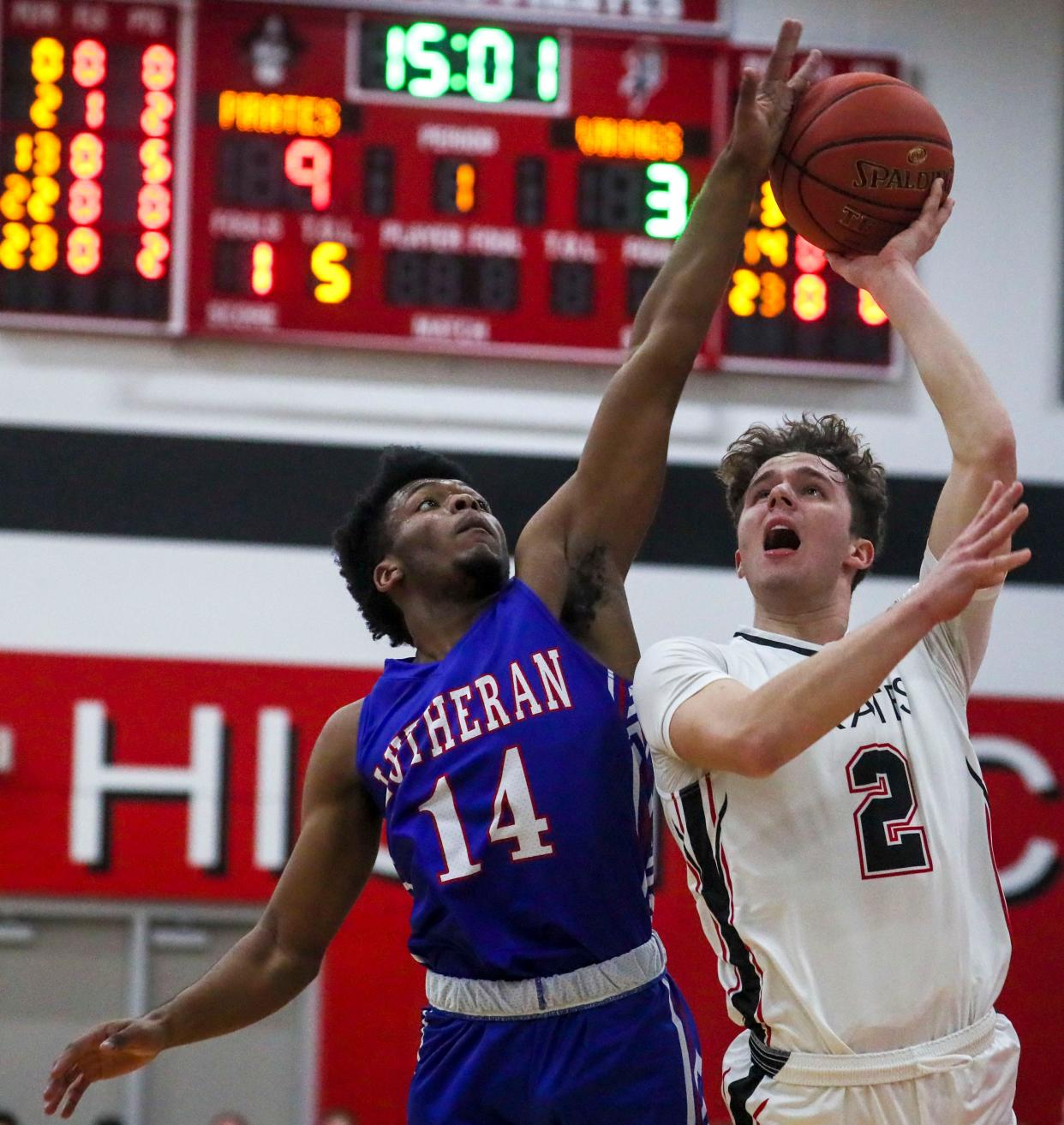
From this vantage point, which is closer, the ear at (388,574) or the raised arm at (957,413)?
the raised arm at (957,413)

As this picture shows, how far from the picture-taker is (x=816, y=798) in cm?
265

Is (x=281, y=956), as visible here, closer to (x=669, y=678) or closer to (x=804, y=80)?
(x=669, y=678)

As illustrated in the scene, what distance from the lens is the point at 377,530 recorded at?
137 inches

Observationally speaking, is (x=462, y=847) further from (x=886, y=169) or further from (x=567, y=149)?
(x=567, y=149)

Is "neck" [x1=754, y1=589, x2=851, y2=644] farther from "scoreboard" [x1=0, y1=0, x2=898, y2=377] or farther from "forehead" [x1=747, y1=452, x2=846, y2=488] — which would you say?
"scoreboard" [x1=0, y1=0, x2=898, y2=377]

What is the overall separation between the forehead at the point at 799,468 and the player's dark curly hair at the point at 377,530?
775mm

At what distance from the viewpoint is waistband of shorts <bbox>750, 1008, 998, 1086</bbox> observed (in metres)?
2.55

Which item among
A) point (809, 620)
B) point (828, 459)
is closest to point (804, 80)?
point (828, 459)

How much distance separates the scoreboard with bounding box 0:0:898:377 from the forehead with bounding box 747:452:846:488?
429 centimetres

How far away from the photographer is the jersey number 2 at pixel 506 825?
2979 millimetres

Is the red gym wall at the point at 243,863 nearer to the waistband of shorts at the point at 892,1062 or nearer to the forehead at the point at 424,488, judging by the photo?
the forehead at the point at 424,488

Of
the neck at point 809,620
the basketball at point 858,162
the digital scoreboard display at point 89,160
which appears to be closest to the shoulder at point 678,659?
the neck at point 809,620

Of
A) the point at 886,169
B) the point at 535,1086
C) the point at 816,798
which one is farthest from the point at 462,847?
the point at 886,169

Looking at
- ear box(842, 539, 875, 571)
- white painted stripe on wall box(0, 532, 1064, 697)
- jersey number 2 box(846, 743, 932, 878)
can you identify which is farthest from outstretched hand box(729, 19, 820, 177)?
white painted stripe on wall box(0, 532, 1064, 697)
